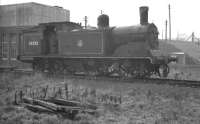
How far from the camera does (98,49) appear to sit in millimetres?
15172

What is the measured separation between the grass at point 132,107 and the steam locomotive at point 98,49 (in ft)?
7.31

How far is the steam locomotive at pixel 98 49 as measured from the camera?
13922mm

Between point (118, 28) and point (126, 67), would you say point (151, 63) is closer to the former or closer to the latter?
point (126, 67)

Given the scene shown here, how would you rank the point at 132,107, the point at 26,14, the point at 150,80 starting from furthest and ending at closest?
the point at 26,14 → the point at 150,80 → the point at 132,107

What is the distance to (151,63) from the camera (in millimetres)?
13289

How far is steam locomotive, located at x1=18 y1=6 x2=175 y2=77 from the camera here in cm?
1392

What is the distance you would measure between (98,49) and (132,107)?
7207 millimetres

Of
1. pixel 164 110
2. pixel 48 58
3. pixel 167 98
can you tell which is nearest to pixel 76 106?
pixel 164 110

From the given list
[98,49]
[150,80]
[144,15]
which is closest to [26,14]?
[98,49]

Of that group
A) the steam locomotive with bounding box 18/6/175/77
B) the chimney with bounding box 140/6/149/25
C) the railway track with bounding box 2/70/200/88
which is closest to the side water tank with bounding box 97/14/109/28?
the steam locomotive with bounding box 18/6/175/77

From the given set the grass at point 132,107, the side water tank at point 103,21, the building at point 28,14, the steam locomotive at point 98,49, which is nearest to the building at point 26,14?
the building at point 28,14

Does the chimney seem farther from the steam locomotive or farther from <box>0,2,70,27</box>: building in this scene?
<box>0,2,70,27</box>: building

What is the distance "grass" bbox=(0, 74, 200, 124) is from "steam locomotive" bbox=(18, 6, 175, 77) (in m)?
2.23

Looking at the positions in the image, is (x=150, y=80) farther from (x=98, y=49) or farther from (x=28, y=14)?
(x=28, y=14)
